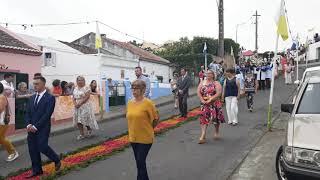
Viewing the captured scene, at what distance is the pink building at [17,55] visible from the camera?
20.1m

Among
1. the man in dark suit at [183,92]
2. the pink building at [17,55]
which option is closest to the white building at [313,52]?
the pink building at [17,55]

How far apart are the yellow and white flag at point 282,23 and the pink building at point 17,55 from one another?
11545 mm

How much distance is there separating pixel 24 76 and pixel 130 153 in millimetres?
11574

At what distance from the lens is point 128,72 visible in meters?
34.1

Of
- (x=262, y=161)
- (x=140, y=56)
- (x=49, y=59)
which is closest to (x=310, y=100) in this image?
(x=262, y=161)

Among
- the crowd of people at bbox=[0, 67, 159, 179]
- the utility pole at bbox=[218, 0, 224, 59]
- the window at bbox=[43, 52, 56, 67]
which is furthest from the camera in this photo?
the utility pole at bbox=[218, 0, 224, 59]

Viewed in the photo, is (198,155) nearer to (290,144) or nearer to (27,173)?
(27,173)

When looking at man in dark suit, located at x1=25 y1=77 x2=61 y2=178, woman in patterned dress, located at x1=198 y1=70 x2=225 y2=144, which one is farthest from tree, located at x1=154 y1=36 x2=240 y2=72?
man in dark suit, located at x1=25 y1=77 x2=61 y2=178

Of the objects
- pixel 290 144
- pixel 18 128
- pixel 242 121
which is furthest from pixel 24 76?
pixel 290 144

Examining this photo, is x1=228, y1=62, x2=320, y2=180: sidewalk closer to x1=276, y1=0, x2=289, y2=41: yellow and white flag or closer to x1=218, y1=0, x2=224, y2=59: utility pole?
x1=276, y1=0, x2=289, y2=41: yellow and white flag

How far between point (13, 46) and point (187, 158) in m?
13.2

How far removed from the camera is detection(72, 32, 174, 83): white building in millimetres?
37781

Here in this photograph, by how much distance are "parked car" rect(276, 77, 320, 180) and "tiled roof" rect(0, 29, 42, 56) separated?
1565 cm

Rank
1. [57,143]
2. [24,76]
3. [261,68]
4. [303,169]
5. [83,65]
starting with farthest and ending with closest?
1. [83,65]
2. [261,68]
3. [24,76]
4. [57,143]
5. [303,169]
